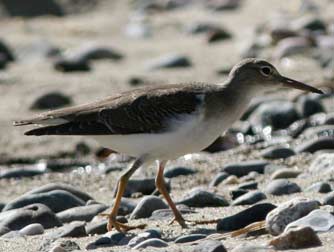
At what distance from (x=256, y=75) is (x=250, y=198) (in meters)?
0.91

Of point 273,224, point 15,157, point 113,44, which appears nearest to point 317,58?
point 113,44

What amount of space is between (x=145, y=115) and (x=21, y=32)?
33.7 ft

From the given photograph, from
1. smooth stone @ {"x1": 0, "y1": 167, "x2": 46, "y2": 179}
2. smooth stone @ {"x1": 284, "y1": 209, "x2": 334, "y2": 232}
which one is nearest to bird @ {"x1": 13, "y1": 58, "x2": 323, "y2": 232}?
smooth stone @ {"x1": 284, "y1": 209, "x2": 334, "y2": 232}

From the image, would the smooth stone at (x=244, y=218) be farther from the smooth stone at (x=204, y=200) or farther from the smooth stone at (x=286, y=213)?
the smooth stone at (x=204, y=200)

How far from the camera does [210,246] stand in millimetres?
6312

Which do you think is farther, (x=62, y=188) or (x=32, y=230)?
(x=62, y=188)

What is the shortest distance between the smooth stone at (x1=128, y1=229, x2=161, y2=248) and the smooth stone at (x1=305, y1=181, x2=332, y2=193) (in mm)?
1572

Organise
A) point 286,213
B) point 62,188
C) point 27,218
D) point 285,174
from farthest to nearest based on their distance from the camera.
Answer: point 285,174 → point 62,188 → point 27,218 → point 286,213

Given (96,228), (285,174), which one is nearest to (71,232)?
(96,228)

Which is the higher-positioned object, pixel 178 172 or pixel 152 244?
pixel 152 244

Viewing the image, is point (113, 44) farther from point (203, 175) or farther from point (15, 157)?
point (203, 175)

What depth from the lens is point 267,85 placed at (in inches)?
321

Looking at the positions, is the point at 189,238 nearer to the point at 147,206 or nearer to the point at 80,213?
the point at 147,206

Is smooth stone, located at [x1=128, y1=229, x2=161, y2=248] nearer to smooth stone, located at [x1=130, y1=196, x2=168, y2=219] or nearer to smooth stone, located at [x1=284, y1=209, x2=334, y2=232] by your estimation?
smooth stone, located at [x1=130, y1=196, x2=168, y2=219]
